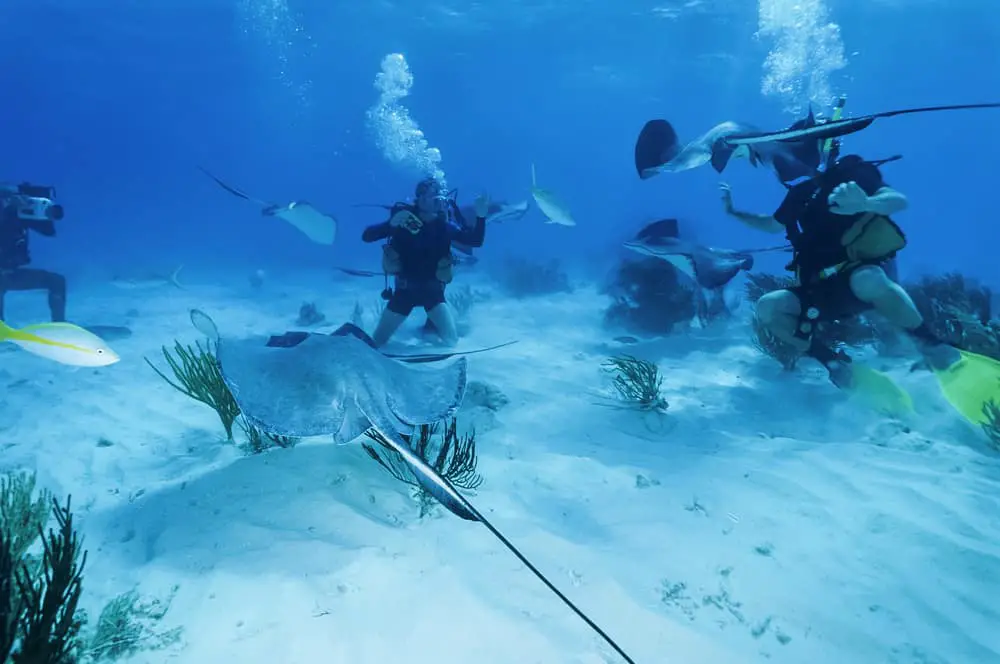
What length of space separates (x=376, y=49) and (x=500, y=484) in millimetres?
44454

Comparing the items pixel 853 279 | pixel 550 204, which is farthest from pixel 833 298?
pixel 550 204

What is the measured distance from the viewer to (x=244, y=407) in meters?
3.46

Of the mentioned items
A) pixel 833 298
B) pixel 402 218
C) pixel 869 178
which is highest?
pixel 869 178

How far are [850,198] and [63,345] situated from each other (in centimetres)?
590

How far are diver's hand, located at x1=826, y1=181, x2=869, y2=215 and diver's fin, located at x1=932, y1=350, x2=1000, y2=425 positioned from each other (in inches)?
79.5

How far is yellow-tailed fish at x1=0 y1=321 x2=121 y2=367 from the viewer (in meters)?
3.16

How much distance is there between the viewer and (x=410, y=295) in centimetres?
830

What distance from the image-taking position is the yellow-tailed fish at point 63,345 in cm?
316

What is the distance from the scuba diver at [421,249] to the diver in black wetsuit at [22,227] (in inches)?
232

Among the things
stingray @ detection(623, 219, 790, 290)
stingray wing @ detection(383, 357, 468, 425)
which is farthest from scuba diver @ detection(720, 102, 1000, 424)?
stingray wing @ detection(383, 357, 468, 425)

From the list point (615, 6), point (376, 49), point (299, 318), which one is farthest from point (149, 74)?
point (299, 318)

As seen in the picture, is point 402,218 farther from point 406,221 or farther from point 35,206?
point 35,206

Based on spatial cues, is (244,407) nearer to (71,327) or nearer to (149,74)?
(71,327)

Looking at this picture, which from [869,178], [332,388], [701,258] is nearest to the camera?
[332,388]
